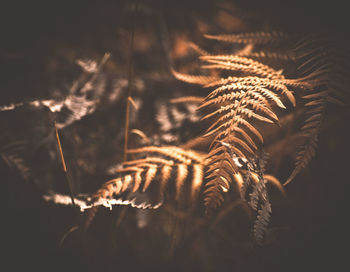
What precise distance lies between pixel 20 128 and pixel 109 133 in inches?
19.6

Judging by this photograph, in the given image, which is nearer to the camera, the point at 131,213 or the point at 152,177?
the point at 152,177

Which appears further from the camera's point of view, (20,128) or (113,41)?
(113,41)

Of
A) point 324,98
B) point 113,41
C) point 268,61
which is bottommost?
point 324,98

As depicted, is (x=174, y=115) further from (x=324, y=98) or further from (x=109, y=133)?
(x=324, y=98)

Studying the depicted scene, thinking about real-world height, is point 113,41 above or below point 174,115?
above

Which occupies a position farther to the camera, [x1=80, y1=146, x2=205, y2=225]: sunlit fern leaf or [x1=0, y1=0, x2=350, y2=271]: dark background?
[x1=0, y1=0, x2=350, y2=271]: dark background

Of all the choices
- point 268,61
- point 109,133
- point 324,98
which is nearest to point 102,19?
point 109,133

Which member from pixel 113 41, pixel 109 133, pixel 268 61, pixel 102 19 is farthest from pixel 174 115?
pixel 102 19

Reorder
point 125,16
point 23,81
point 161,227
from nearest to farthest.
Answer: point 161,227
point 23,81
point 125,16

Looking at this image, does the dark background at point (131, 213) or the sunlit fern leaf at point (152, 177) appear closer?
the sunlit fern leaf at point (152, 177)

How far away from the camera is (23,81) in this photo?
1.49m

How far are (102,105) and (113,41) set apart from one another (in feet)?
2.61

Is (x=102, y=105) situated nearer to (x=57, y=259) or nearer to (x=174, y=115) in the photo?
(x=174, y=115)

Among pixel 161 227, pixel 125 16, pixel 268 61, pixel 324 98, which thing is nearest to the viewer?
pixel 324 98
